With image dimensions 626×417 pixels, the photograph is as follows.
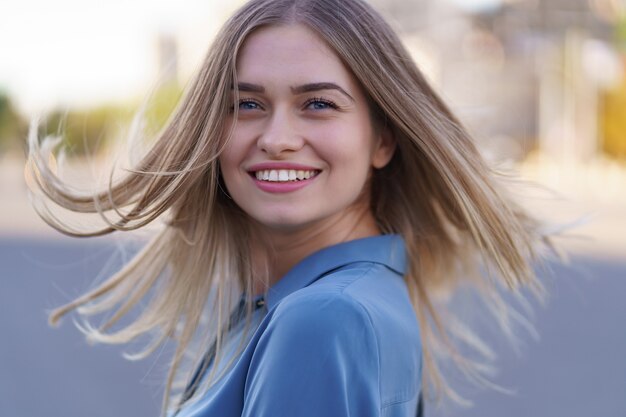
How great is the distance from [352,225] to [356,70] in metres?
0.43

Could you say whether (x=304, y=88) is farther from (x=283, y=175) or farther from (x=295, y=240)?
(x=295, y=240)

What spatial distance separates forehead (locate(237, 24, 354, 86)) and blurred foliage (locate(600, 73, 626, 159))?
128 ft

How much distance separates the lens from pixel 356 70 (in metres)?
2.12

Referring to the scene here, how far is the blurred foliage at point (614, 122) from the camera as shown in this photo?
130 ft

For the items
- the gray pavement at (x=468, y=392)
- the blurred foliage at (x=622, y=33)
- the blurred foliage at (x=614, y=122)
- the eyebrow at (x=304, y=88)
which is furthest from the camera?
the blurred foliage at (x=622, y=33)

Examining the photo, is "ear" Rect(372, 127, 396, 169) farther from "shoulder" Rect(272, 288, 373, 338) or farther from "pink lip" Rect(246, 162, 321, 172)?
"shoulder" Rect(272, 288, 373, 338)

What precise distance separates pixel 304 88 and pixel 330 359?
26.3 inches

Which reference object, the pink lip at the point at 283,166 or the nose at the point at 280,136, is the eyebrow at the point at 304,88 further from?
the pink lip at the point at 283,166

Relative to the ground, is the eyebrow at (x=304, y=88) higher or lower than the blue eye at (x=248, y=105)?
higher

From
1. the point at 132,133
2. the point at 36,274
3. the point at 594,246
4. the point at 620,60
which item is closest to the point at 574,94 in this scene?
the point at 620,60

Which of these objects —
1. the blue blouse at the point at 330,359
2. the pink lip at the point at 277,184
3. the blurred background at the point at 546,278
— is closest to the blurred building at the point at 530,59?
the blurred background at the point at 546,278

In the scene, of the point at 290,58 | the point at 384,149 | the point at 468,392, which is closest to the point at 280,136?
the point at 290,58

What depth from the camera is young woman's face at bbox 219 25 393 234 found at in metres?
2.05

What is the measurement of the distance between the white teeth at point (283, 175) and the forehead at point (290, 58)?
20cm
